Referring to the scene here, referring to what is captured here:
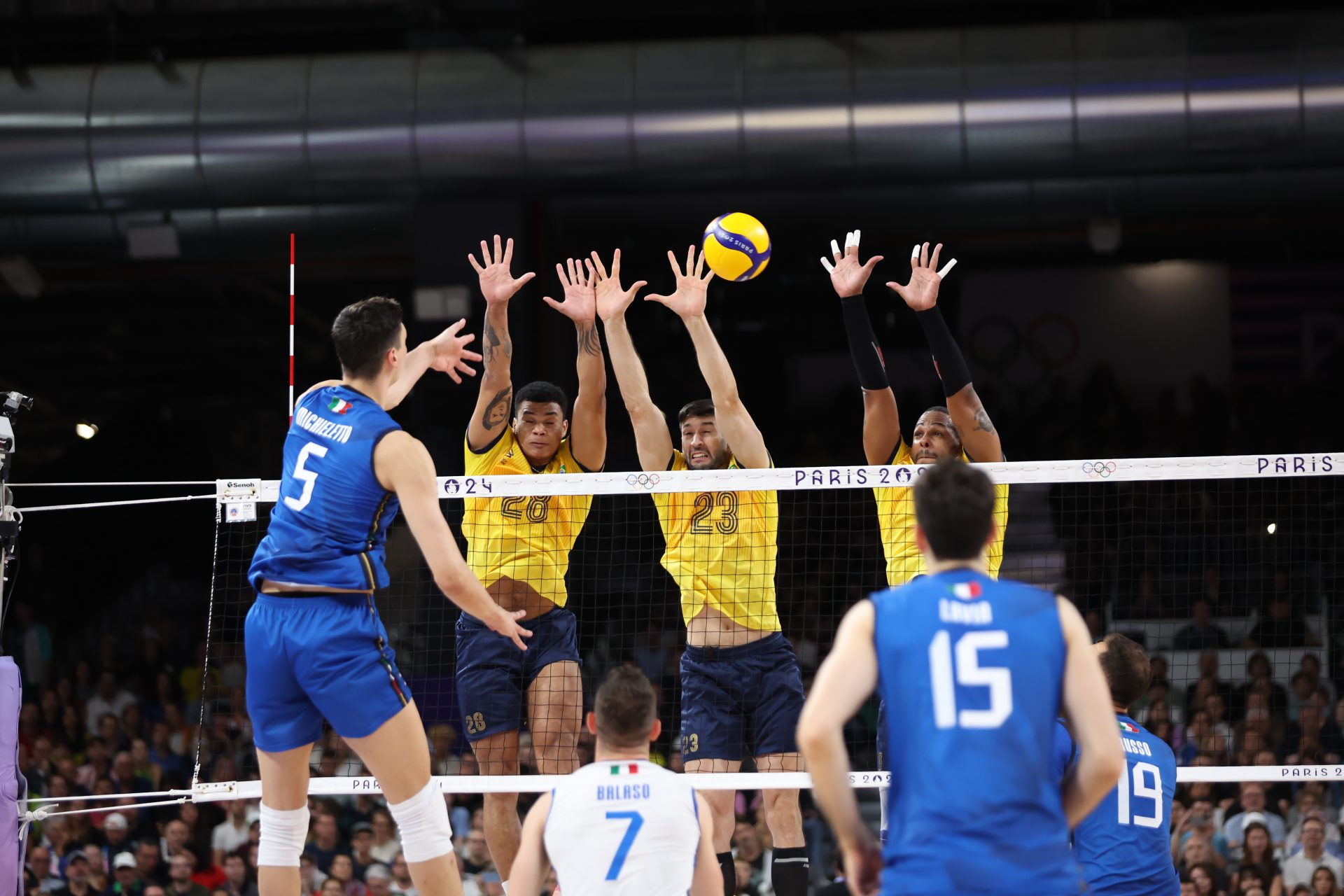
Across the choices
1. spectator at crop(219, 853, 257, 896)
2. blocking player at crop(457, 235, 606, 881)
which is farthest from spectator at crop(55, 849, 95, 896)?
blocking player at crop(457, 235, 606, 881)

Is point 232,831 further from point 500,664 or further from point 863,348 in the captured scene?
point 863,348

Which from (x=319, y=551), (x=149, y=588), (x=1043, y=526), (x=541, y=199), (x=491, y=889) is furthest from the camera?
(x=149, y=588)

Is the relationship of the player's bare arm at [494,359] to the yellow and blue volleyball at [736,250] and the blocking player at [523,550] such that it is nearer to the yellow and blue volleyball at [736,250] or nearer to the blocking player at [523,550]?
the blocking player at [523,550]

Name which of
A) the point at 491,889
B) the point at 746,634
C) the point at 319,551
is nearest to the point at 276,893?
Answer: the point at 319,551

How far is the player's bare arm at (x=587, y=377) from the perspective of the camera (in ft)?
25.0

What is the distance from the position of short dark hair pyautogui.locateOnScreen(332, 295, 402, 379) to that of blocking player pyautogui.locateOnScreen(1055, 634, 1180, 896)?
301 centimetres

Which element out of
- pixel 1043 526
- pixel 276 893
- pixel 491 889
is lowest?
pixel 491 889

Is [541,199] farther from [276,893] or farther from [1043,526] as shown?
[276,893]

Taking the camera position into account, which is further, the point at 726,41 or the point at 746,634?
the point at 726,41

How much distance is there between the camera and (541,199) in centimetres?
1410

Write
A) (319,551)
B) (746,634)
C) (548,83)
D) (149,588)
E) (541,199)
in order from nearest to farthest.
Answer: (319,551) → (746,634) → (548,83) → (541,199) → (149,588)

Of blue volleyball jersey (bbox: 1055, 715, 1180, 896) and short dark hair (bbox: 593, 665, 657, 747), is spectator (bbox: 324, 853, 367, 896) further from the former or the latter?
short dark hair (bbox: 593, 665, 657, 747)

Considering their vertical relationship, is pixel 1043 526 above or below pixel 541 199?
below

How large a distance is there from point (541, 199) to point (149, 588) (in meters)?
8.97
